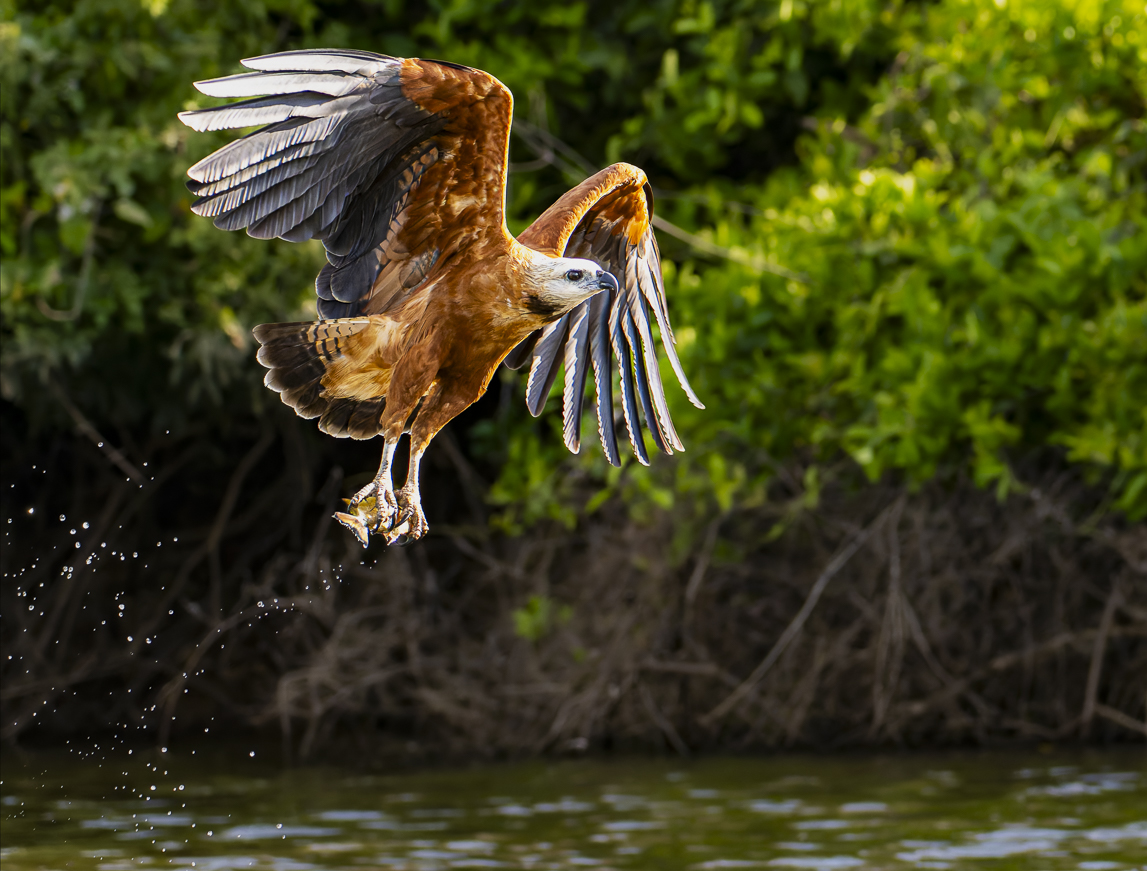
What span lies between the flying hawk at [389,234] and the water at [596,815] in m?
3.20

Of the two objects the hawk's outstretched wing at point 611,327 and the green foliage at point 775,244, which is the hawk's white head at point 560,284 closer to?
the hawk's outstretched wing at point 611,327

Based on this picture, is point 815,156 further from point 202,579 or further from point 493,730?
point 202,579

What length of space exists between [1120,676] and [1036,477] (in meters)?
1.15

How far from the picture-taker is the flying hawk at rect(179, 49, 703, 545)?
4.29 meters

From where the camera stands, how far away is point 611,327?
18.3 feet

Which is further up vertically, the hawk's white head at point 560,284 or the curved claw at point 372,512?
the hawk's white head at point 560,284

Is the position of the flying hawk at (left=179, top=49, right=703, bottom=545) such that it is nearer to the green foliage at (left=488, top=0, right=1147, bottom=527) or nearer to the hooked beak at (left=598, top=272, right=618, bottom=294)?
the hooked beak at (left=598, top=272, right=618, bottom=294)

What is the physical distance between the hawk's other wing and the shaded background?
4172 mm

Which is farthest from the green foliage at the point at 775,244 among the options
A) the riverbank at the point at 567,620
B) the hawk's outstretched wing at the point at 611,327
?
the hawk's outstretched wing at the point at 611,327

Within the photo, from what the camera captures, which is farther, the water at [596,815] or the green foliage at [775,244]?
the green foliage at [775,244]

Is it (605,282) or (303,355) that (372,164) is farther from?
(605,282)

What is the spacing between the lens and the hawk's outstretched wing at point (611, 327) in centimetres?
534

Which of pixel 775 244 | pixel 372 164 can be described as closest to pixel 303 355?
pixel 372 164

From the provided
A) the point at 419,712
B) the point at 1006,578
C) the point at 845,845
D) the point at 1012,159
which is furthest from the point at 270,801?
the point at 1012,159
